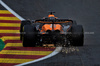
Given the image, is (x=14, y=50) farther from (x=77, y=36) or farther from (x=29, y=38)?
(x=77, y=36)

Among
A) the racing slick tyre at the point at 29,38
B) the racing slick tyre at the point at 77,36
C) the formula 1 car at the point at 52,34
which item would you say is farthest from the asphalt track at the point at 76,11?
the racing slick tyre at the point at 29,38

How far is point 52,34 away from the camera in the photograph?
14.6 metres

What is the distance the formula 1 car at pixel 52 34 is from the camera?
14688 mm

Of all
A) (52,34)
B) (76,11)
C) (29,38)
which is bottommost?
(29,38)

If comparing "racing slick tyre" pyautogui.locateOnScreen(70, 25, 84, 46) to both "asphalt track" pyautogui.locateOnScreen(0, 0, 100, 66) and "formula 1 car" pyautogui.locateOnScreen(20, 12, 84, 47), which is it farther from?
"asphalt track" pyautogui.locateOnScreen(0, 0, 100, 66)

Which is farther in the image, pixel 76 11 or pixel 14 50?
pixel 76 11

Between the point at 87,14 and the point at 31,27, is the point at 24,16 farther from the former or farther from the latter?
the point at 31,27

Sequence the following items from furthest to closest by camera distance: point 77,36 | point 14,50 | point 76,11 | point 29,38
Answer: point 76,11 < point 77,36 < point 29,38 < point 14,50

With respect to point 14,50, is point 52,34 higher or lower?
higher

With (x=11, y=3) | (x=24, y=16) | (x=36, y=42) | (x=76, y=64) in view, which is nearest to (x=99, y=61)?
(x=76, y=64)

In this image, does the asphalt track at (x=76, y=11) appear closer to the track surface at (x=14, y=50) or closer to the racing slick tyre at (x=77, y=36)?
the racing slick tyre at (x=77, y=36)

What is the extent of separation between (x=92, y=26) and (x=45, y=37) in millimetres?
8815

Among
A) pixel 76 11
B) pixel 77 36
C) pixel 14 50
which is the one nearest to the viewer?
pixel 14 50

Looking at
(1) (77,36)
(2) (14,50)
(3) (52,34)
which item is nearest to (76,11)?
(1) (77,36)
